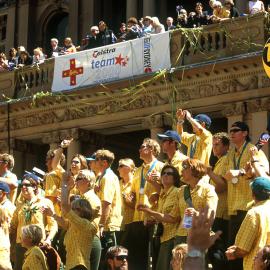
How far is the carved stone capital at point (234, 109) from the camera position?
629 inches

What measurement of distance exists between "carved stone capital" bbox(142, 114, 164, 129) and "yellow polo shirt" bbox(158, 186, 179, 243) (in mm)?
9047

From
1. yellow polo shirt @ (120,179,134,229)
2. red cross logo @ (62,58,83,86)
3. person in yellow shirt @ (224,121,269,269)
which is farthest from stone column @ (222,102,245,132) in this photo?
person in yellow shirt @ (224,121,269,269)

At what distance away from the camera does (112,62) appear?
17.3 meters

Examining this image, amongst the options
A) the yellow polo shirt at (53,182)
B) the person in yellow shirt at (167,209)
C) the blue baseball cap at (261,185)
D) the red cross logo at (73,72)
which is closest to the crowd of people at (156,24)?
the red cross logo at (73,72)

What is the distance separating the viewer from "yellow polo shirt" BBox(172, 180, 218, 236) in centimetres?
755

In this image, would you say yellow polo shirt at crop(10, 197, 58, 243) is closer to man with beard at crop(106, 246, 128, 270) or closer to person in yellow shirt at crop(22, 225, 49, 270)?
person in yellow shirt at crop(22, 225, 49, 270)

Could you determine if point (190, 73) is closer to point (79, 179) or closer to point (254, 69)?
point (254, 69)

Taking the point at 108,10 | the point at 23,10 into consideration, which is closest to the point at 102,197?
the point at 108,10

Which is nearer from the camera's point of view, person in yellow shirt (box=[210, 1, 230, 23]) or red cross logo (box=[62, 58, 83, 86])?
person in yellow shirt (box=[210, 1, 230, 23])

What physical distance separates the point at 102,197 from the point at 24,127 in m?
11.6

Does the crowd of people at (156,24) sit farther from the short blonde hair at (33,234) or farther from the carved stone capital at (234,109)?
the short blonde hair at (33,234)

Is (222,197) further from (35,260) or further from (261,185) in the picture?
(35,260)

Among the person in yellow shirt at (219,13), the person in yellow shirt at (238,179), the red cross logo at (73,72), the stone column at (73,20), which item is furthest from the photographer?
the stone column at (73,20)

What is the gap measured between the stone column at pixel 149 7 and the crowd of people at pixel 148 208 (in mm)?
12718
